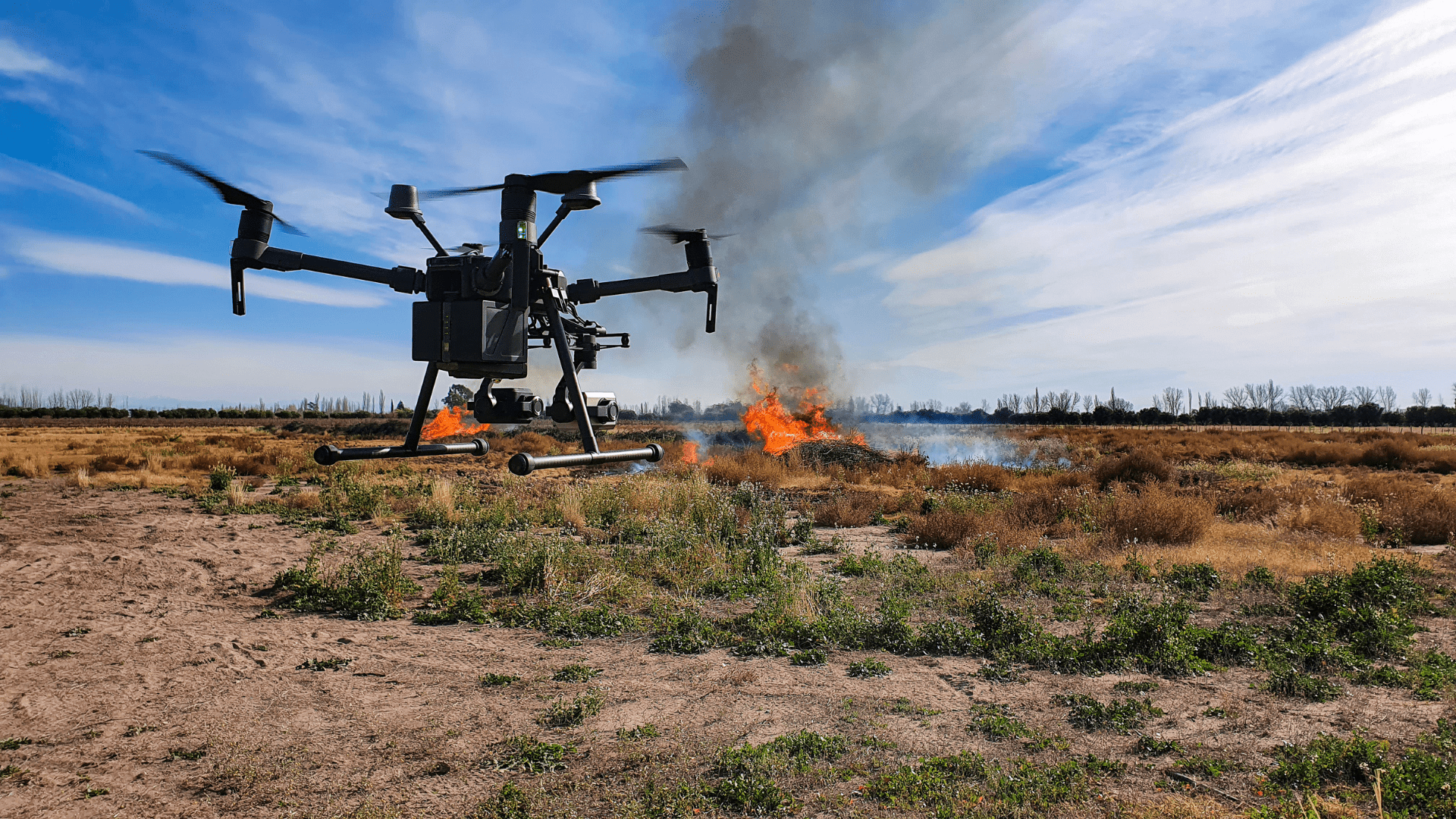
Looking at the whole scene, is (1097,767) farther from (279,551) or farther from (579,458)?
(279,551)

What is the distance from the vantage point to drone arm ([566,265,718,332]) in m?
3.60

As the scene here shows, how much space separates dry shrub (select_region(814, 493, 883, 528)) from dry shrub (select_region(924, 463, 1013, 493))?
4.72 m

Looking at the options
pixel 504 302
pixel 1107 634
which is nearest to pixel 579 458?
pixel 504 302

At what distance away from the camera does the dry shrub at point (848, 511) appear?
63.8 feet

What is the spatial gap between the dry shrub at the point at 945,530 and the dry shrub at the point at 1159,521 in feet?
10.4

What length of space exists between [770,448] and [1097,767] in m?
30.1

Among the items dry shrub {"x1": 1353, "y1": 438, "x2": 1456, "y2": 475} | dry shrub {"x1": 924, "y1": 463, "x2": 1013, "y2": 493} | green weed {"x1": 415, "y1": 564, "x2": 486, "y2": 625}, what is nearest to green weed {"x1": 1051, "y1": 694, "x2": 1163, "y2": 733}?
green weed {"x1": 415, "y1": 564, "x2": 486, "y2": 625}

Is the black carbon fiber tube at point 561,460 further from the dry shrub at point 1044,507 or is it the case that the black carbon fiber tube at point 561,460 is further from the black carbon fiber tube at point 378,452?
the dry shrub at point 1044,507

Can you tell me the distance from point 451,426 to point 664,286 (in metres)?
1.71

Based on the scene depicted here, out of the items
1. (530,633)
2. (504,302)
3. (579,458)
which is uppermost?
(504,302)

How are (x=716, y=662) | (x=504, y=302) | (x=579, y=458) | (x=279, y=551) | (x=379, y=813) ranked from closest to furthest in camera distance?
(x=579, y=458) < (x=504, y=302) < (x=379, y=813) < (x=716, y=662) < (x=279, y=551)

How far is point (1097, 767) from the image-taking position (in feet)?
19.0

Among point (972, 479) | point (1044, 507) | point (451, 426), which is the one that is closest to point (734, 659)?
point (451, 426)

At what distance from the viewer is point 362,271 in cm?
363
